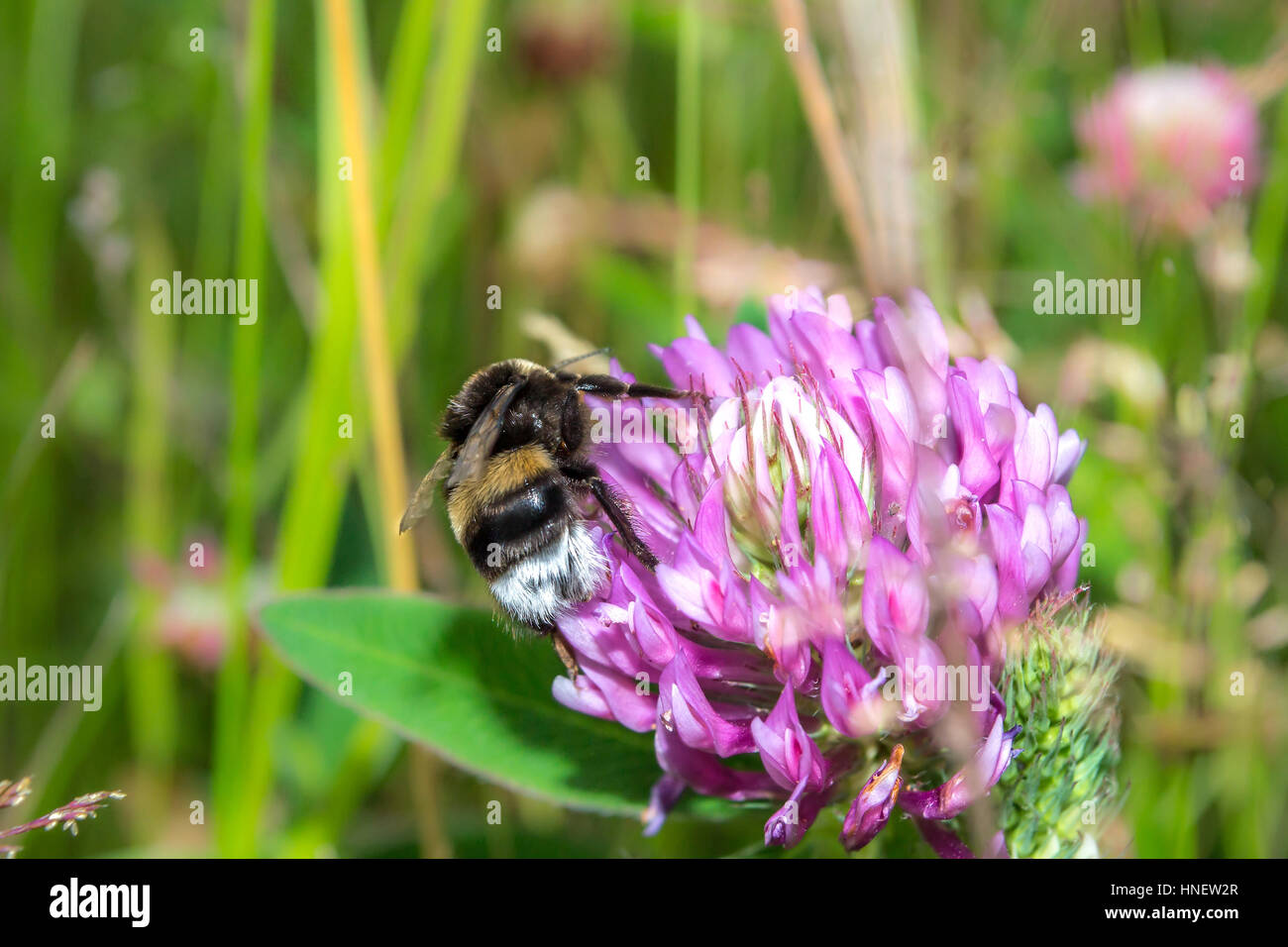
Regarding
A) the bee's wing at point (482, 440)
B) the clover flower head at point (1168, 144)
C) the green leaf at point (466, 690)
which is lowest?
the green leaf at point (466, 690)

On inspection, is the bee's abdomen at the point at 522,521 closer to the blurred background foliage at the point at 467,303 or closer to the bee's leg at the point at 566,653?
the bee's leg at the point at 566,653

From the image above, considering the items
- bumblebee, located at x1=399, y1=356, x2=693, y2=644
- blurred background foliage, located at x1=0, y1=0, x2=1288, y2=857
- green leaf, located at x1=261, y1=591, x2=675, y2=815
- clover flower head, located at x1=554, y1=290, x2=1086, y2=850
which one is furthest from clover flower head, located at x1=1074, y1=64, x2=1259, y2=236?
green leaf, located at x1=261, y1=591, x2=675, y2=815

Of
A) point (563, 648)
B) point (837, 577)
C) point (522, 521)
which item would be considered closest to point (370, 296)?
point (522, 521)

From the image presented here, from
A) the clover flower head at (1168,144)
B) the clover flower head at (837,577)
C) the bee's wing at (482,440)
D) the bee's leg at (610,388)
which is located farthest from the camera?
the clover flower head at (1168,144)

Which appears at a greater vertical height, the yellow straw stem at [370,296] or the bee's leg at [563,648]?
the yellow straw stem at [370,296]

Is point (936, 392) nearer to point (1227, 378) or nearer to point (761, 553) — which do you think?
point (761, 553)

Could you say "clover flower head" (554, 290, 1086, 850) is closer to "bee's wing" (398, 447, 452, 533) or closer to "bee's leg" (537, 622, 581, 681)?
"bee's leg" (537, 622, 581, 681)

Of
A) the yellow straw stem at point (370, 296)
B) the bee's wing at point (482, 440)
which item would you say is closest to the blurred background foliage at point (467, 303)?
the yellow straw stem at point (370, 296)

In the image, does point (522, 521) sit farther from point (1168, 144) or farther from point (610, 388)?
point (1168, 144)
